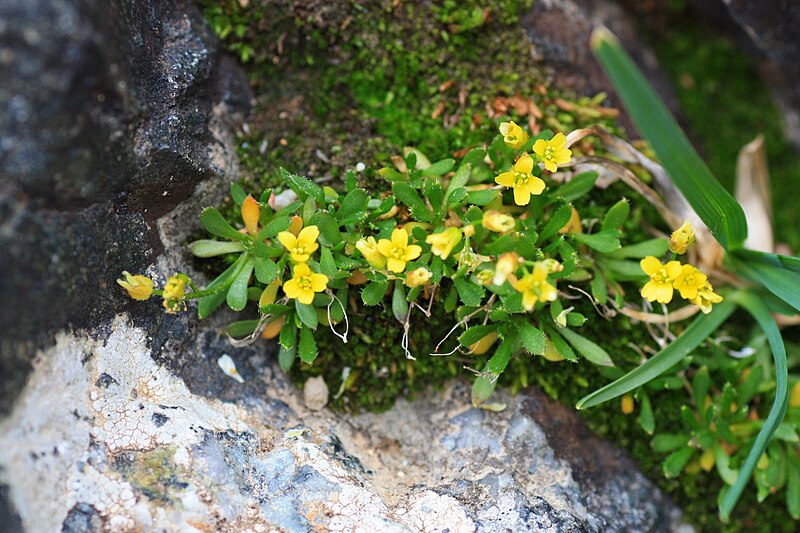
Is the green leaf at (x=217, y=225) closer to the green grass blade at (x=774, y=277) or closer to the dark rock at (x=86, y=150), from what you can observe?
the dark rock at (x=86, y=150)

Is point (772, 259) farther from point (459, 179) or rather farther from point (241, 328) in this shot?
point (241, 328)

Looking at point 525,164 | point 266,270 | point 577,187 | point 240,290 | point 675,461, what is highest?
point 525,164

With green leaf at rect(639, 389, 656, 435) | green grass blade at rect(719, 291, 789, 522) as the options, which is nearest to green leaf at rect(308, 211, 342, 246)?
green leaf at rect(639, 389, 656, 435)

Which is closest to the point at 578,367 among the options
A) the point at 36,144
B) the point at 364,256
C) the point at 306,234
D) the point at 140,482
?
the point at 364,256

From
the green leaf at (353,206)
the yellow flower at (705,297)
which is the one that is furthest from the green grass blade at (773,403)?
the green leaf at (353,206)

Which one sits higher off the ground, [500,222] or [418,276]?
[500,222]

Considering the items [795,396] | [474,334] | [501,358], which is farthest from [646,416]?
[474,334]
